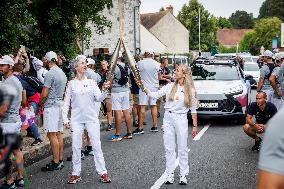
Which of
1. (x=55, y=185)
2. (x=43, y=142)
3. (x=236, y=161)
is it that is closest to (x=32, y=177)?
(x=55, y=185)

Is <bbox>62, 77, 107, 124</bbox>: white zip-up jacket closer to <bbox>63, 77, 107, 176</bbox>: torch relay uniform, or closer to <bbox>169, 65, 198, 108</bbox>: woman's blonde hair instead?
<bbox>63, 77, 107, 176</bbox>: torch relay uniform

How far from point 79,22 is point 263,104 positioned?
10.8 meters

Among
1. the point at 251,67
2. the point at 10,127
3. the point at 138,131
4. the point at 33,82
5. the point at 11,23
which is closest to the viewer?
Result: the point at 10,127

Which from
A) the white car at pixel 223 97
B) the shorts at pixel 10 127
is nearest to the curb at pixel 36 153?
the shorts at pixel 10 127

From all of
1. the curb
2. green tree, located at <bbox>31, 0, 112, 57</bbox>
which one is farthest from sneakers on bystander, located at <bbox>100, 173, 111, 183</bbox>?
green tree, located at <bbox>31, 0, 112, 57</bbox>

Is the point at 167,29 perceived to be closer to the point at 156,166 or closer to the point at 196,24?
the point at 196,24

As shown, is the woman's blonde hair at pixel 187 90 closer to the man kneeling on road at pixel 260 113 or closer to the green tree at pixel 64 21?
the man kneeling on road at pixel 260 113

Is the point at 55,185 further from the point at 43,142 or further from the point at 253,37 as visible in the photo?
the point at 253,37

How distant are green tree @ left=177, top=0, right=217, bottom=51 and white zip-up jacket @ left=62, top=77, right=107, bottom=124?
8126cm

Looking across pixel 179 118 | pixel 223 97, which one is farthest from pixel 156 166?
pixel 223 97

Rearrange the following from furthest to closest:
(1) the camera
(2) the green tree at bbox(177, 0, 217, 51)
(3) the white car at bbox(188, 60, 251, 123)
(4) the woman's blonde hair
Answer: (2) the green tree at bbox(177, 0, 217, 51) < (3) the white car at bbox(188, 60, 251, 123) < (4) the woman's blonde hair < (1) the camera

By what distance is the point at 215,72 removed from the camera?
14.9 metres

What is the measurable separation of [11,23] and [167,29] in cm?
5644

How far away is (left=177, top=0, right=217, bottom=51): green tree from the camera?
89000mm
